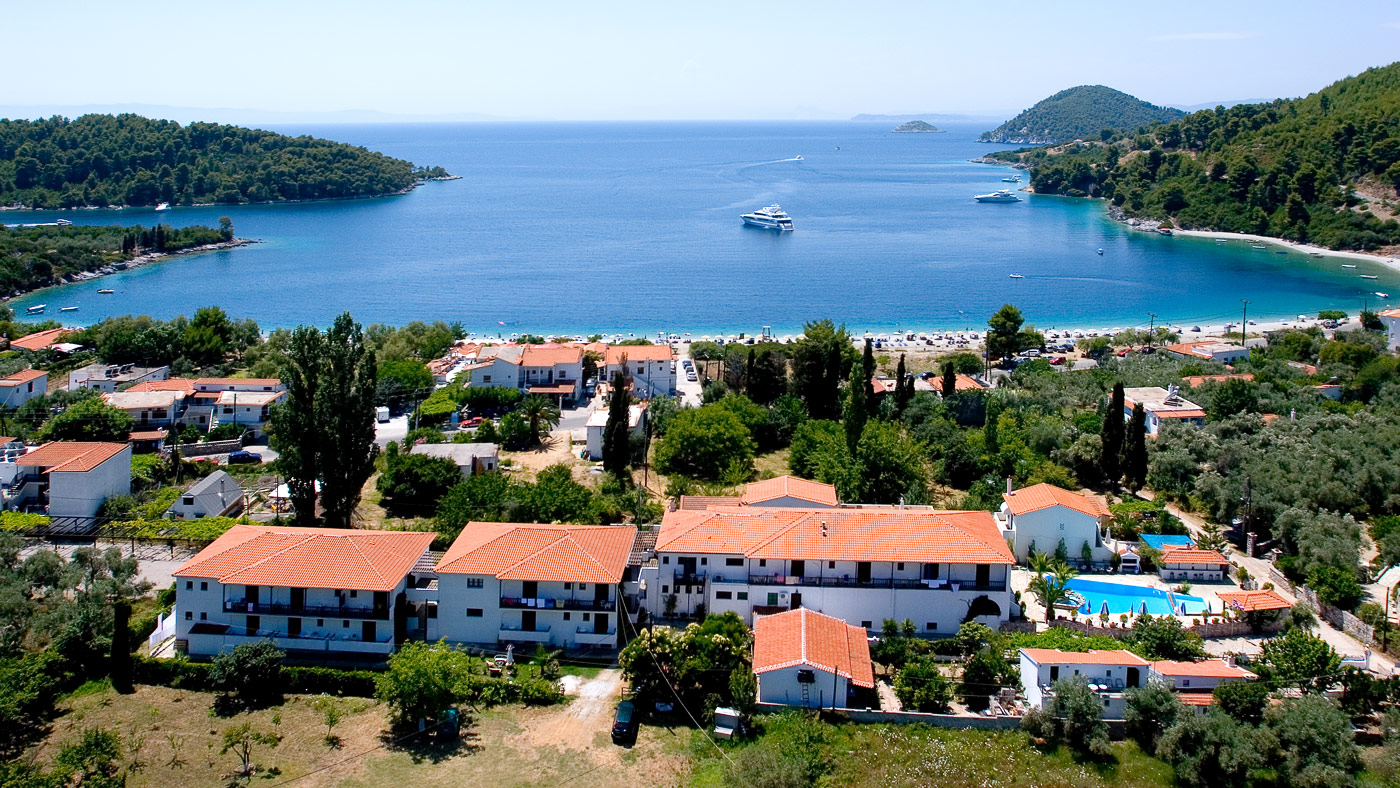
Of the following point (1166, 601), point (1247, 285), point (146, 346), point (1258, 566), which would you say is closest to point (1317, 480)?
point (1258, 566)

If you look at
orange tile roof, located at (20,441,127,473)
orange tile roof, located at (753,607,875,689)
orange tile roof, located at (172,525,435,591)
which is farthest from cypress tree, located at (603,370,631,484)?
orange tile roof, located at (20,441,127,473)

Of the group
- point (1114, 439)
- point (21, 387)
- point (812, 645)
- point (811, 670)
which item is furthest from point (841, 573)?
point (21, 387)

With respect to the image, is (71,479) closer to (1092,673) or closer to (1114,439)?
(1092,673)

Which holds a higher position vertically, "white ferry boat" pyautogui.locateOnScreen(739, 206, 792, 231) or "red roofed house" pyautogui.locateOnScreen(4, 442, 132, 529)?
"white ferry boat" pyautogui.locateOnScreen(739, 206, 792, 231)

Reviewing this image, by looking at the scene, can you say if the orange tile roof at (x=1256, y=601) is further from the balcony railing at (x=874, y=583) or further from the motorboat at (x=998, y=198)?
the motorboat at (x=998, y=198)

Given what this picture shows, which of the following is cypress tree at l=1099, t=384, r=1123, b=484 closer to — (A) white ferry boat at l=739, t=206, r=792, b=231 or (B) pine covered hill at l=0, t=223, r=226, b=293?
(B) pine covered hill at l=0, t=223, r=226, b=293

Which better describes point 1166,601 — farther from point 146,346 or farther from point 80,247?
point 80,247
